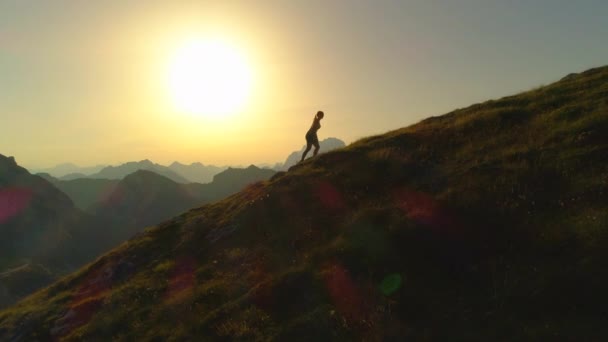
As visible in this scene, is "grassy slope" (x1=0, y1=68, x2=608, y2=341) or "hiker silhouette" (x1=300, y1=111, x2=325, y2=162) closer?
"grassy slope" (x1=0, y1=68, x2=608, y2=341)

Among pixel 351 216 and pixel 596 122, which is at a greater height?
pixel 596 122

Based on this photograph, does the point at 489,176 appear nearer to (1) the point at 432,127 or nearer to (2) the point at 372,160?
(2) the point at 372,160

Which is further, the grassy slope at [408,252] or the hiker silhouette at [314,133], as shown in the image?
the hiker silhouette at [314,133]

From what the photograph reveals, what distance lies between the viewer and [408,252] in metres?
13.0

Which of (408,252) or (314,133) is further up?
(314,133)

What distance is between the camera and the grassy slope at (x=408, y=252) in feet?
32.2

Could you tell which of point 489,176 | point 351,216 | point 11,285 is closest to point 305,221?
point 351,216

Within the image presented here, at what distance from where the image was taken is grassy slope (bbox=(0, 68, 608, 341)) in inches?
387

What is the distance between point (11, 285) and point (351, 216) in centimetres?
17374

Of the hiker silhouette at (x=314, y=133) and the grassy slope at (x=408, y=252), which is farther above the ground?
the hiker silhouette at (x=314, y=133)

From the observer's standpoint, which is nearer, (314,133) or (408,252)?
(408,252)

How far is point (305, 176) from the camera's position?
25.1 m

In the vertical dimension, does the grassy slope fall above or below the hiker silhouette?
below

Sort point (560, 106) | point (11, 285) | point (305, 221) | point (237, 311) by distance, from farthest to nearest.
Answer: point (11, 285) < point (560, 106) < point (305, 221) < point (237, 311)
